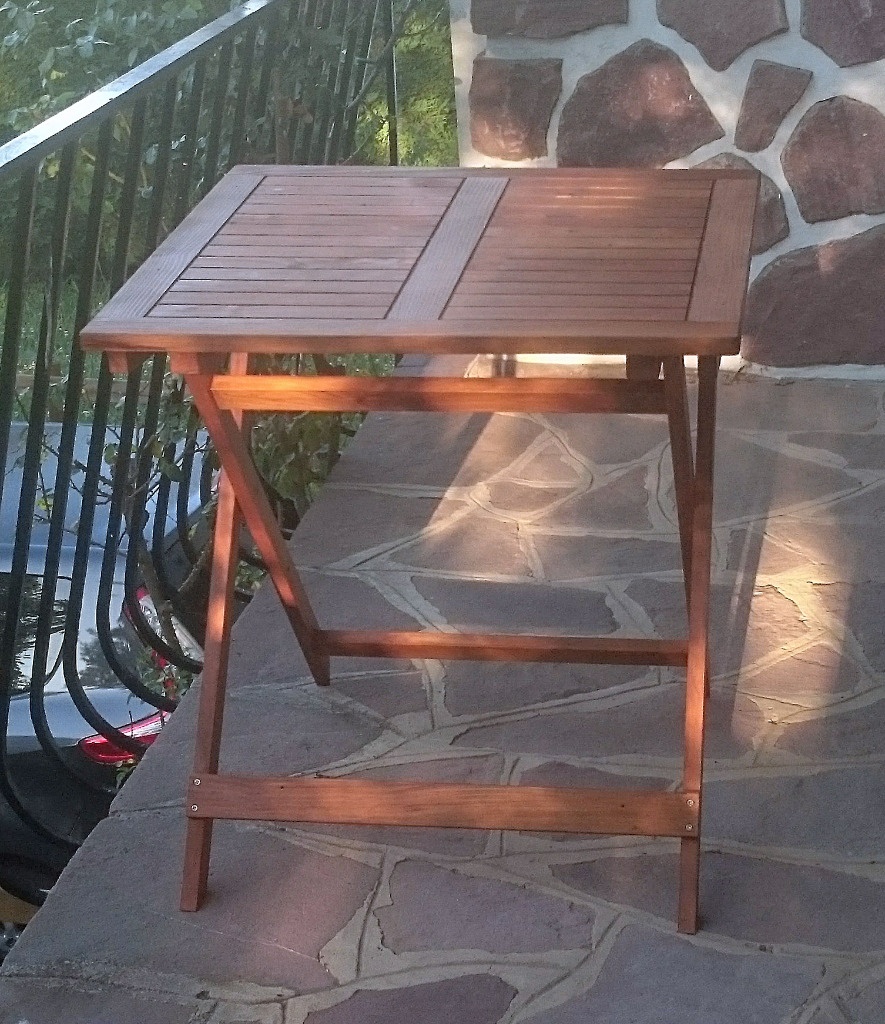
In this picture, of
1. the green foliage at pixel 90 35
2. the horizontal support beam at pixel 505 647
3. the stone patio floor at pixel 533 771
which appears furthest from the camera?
the green foliage at pixel 90 35

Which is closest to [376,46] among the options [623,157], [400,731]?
[623,157]

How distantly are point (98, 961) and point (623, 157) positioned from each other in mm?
2442

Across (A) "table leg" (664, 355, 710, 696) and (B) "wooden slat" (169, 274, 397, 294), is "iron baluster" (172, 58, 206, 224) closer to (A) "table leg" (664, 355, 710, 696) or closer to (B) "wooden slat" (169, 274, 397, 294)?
(B) "wooden slat" (169, 274, 397, 294)

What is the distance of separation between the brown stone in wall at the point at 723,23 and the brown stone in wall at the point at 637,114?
69 millimetres

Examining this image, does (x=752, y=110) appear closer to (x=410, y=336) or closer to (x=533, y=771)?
(x=533, y=771)

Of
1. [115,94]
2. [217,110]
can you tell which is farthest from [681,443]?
[217,110]

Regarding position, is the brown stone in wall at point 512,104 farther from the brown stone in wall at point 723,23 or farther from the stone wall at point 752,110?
the brown stone in wall at point 723,23

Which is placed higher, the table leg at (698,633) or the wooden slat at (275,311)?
the wooden slat at (275,311)

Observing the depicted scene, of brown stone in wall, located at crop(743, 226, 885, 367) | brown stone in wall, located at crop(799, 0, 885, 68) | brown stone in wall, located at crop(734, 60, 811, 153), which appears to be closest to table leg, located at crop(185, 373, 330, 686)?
brown stone in wall, located at crop(743, 226, 885, 367)

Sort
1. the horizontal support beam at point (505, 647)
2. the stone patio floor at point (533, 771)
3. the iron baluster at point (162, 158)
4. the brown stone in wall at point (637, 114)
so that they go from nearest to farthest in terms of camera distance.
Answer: the stone patio floor at point (533, 771)
the horizontal support beam at point (505, 647)
the iron baluster at point (162, 158)
the brown stone in wall at point (637, 114)

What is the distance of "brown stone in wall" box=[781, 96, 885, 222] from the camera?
329 centimetres

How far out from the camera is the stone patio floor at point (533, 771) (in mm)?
1709

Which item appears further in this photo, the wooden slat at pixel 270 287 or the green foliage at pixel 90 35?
the green foliage at pixel 90 35

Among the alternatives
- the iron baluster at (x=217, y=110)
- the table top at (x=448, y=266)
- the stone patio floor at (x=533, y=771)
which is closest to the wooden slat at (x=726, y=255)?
the table top at (x=448, y=266)
